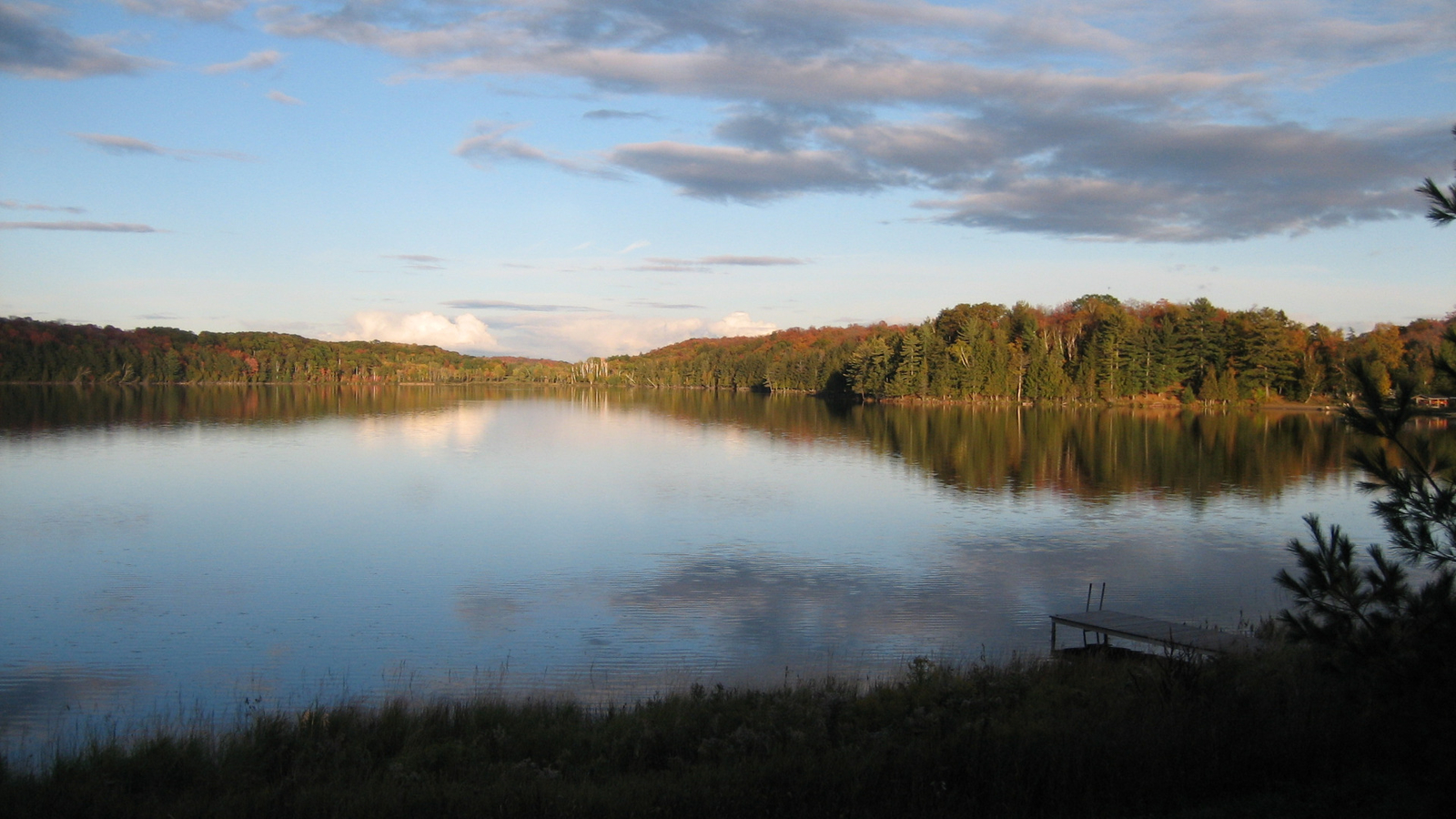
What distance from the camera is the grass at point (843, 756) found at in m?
5.45

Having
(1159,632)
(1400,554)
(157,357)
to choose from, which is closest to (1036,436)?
(1159,632)

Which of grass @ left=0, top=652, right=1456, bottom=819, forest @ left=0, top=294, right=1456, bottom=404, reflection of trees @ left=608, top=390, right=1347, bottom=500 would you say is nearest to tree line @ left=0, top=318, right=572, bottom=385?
forest @ left=0, top=294, right=1456, bottom=404

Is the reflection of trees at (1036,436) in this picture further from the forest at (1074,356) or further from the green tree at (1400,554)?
the green tree at (1400,554)

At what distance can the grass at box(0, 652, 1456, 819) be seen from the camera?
545cm

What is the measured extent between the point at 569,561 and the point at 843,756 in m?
12.8

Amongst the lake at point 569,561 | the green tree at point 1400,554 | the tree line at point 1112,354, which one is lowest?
the lake at point 569,561

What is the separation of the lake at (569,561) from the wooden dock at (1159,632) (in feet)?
3.46

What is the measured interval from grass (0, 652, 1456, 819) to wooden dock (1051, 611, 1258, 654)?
1.11 meters

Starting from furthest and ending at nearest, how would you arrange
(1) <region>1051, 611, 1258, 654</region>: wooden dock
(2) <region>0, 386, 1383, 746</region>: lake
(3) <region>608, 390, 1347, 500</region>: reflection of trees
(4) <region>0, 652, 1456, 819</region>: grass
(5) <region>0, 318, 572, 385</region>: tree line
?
(5) <region>0, 318, 572, 385</region>: tree line → (3) <region>608, 390, 1347, 500</region>: reflection of trees → (2) <region>0, 386, 1383, 746</region>: lake → (1) <region>1051, 611, 1258, 654</region>: wooden dock → (4) <region>0, 652, 1456, 819</region>: grass

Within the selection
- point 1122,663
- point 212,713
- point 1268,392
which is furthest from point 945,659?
point 1268,392

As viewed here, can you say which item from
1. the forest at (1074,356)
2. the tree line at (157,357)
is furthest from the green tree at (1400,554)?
the tree line at (157,357)

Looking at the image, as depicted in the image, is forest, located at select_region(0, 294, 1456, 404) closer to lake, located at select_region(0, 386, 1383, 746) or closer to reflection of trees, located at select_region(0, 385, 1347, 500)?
reflection of trees, located at select_region(0, 385, 1347, 500)

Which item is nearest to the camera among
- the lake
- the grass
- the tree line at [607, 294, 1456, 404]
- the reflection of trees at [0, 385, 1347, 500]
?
the grass

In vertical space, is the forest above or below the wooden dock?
above
